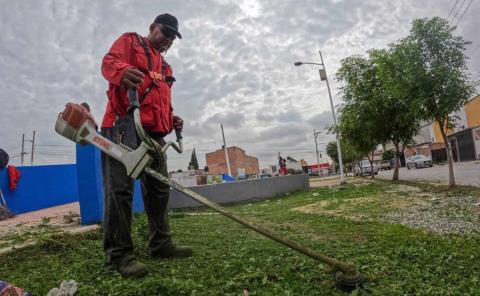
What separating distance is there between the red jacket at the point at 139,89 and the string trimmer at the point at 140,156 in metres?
0.17

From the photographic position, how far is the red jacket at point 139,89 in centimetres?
274

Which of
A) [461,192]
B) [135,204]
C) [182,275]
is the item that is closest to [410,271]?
[182,275]

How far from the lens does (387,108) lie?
16.4 metres

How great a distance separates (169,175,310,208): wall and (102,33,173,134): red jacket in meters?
8.81

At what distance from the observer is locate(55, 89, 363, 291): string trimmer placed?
2186 mm

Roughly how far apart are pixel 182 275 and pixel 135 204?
5.79 meters

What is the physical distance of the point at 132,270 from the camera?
95.6 inches

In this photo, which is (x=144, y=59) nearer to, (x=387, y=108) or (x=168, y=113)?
(x=168, y=113)

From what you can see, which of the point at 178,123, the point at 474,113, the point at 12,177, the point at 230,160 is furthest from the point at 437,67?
the point at 230,160

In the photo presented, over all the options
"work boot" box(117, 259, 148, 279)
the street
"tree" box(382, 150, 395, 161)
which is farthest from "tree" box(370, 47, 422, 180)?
"tree" box(382, 150, 395, 161)

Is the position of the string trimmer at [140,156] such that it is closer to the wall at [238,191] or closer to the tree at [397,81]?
the wall at [238,191]

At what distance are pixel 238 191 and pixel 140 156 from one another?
11.1 meters

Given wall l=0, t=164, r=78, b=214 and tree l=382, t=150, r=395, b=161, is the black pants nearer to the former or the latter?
wall l=0, t=164, r=78, b=214

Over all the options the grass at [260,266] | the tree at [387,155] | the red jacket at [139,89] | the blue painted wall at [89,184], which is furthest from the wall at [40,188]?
Result: the tree at [387,155]
